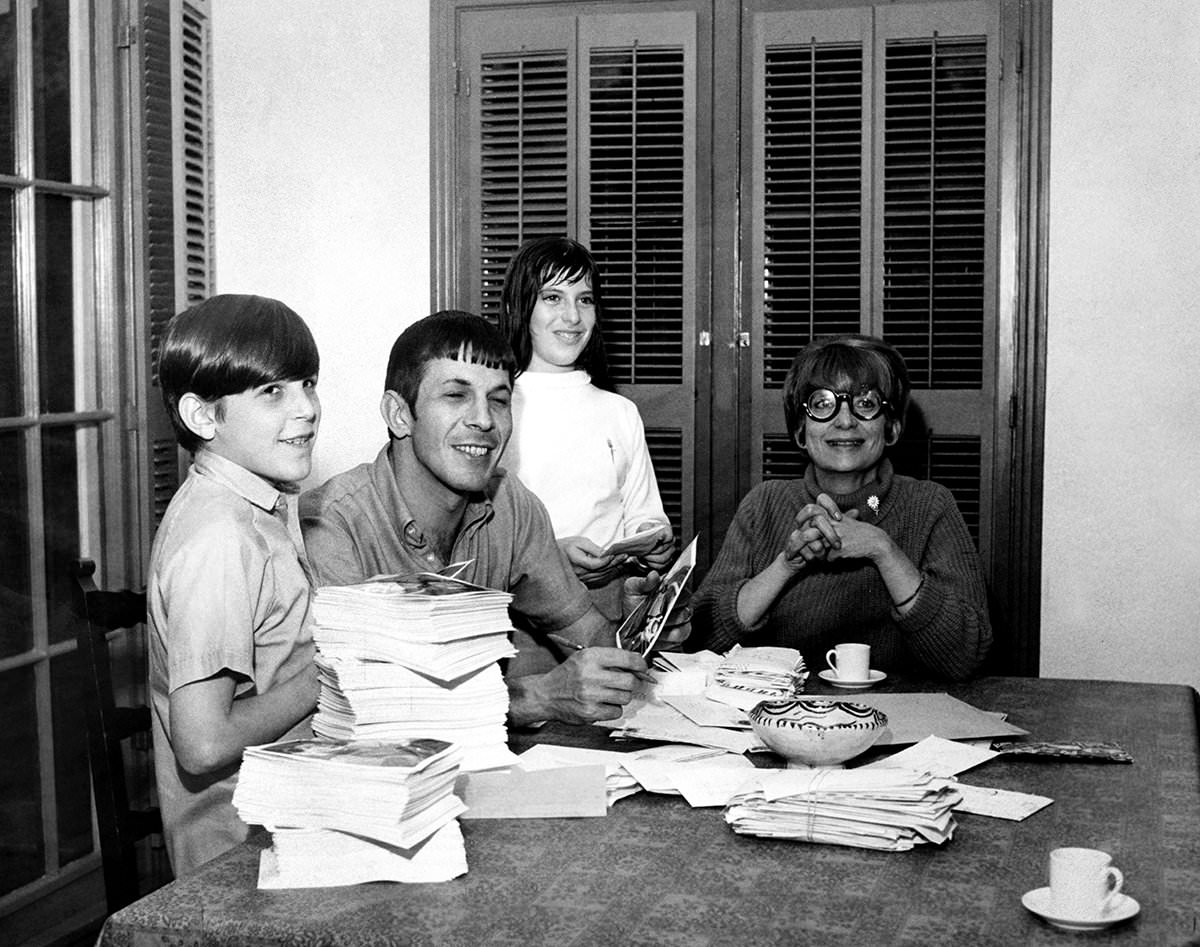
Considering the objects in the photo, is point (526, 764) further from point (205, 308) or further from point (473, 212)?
point (473, 212)

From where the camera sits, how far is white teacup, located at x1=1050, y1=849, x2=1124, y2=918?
1.30 m

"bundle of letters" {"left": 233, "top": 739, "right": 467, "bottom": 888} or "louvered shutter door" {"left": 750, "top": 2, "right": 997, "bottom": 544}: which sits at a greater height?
"louvered shutter door" {"left": 750, "top": 2, "right": 997, "bottom": 544}

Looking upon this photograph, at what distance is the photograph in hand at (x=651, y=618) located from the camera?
2.12 meters

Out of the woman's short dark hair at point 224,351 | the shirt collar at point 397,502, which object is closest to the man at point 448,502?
the shirt collar at point 397,502

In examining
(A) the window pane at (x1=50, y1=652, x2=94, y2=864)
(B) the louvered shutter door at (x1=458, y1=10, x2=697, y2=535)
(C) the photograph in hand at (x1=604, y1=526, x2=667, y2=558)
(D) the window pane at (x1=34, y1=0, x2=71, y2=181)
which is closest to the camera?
(C) the photograph in hand at (x1=604, y1=526, x2=667, y2=558)

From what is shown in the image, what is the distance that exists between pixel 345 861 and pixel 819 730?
2.11 feet

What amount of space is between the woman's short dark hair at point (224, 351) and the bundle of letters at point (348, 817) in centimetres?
66

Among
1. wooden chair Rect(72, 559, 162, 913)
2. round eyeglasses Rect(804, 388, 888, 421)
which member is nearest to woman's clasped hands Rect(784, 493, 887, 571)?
round eyeglasses Rect(804, 388, 888, 421)

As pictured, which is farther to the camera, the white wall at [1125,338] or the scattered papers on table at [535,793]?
the white wall at [1125,338]

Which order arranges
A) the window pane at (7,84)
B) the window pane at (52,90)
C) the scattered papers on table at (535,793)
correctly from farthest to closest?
1. the window pane at (52,90)
2. the window pane at (7,84)
3. the scattered papers on table at (535,793)

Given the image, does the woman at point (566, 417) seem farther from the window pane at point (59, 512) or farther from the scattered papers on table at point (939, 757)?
the scattered papers on table at point (939, 757)

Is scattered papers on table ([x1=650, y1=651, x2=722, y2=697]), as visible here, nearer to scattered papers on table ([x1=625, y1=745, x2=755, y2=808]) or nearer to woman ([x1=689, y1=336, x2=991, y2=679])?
scattered papers on table ([x1=625, y1=745, x2=755, y2=808])

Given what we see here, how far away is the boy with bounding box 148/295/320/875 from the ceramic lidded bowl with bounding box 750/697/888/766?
61cm

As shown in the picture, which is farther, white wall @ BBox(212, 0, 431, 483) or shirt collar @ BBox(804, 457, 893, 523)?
white wall @ BBox(212, 0, 431, 483)
